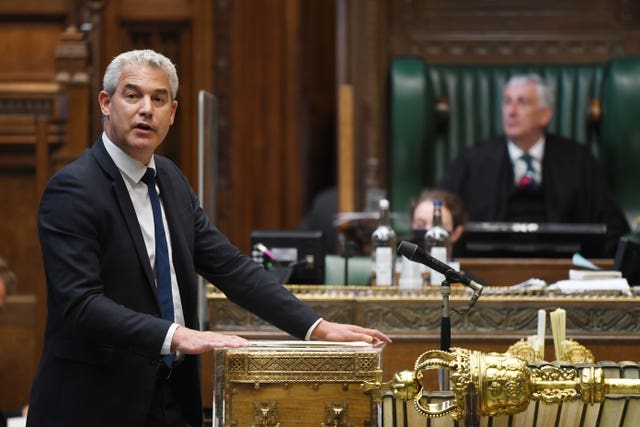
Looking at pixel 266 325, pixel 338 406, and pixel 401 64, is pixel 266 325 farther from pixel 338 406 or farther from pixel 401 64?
pixel 401 64

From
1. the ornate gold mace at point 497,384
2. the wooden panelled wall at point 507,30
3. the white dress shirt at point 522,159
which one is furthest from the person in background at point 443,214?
the ornate gold mace at point 497,384

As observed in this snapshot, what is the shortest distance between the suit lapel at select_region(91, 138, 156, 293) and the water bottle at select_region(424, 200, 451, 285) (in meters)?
1.76

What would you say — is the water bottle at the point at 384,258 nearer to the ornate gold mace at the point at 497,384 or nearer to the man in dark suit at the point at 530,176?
the ornate gold mace at the point at 497,384

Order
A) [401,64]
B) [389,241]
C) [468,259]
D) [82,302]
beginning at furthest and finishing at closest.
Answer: [401,64], [468,259], [389,241], [82,302]

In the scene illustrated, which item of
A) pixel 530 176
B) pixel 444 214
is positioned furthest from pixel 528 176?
pixel 444 214

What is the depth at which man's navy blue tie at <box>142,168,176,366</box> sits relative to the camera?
3244 millimetres

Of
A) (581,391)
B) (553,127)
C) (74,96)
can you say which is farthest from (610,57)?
(581,391)

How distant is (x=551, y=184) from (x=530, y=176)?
0.42 ft

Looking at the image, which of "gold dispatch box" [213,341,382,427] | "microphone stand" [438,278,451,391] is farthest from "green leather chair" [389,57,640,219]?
"gold dispatch box" [213,341,382,427]

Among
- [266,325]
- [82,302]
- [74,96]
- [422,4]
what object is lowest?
[266,325]

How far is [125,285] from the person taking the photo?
3168 mm

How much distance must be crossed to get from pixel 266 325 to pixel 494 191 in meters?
2.77

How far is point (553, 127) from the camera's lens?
765 cm

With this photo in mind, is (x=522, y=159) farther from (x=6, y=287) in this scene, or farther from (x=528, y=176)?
(x=6, y=287)
